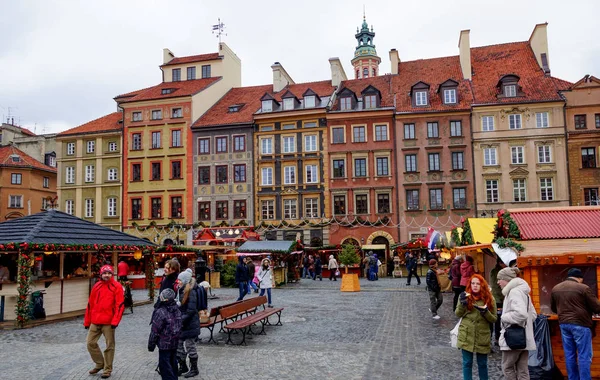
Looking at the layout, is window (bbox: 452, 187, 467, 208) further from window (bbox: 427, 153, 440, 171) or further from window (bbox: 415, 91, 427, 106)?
window (bbox: 415, 91, 427, 106)

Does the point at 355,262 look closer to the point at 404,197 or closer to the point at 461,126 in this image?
the point at 404,197

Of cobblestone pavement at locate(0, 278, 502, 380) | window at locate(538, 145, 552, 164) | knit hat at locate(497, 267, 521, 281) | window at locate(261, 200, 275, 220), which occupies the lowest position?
cobblestone pavement at locate(0, 278, 502, 380)

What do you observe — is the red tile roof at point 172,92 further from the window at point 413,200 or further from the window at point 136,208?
the window at point 413,200

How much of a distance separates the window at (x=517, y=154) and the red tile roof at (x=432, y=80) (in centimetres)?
404

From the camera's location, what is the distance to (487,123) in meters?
34.8

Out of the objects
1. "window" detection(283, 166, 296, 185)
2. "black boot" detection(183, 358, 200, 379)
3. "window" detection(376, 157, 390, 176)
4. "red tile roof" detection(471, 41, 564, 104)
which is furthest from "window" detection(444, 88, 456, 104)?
"black boot" detection(183, 358, 200, 379)

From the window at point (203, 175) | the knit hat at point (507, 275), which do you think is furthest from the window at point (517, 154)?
the knit hat at point (507, 275)

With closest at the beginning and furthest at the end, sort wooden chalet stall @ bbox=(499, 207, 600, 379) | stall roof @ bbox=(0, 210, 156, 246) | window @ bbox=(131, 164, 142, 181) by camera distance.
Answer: wooden chalet stall @ bbox=(499, 207, 600, 379) < stall roof @ bbox=(0, 210, 156, 246) < window @ bbox=(131, 164, 142, 181)

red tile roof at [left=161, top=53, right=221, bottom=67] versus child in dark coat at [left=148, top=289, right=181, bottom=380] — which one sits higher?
red tile roof at [left=161, top=53, right=221, bottom=67]

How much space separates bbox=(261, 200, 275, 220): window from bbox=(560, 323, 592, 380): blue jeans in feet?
99.9

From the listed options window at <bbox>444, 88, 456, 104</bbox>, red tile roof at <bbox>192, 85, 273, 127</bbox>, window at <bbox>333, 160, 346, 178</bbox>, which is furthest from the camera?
red tile roof at <bbox>192, 85, 273, 127</bbox>

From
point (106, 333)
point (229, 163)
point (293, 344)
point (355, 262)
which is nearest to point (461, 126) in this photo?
point (355, 262)

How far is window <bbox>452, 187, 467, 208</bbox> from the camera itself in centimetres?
3456

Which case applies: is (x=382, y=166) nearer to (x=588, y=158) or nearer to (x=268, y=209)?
(x=268, y=209)
